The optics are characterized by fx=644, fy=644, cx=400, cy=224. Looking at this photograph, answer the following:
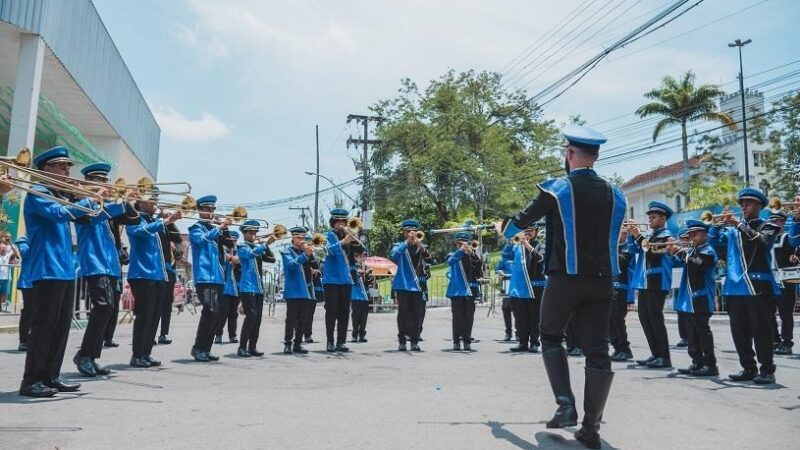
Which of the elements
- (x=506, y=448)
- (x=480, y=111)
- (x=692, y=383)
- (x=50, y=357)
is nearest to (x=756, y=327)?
(x=692, y=383)

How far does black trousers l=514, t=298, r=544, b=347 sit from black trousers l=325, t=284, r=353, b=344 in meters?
2.92

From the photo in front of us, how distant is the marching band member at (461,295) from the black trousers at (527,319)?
2.58ft

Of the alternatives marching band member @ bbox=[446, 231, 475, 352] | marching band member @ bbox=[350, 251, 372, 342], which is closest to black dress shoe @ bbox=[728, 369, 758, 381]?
marching band member @ bbox=[446, 231, 475, 352]

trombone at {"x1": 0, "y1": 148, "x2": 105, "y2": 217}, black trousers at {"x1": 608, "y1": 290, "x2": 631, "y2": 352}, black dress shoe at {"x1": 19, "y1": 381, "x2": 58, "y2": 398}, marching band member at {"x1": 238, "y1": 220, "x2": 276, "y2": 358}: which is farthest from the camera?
marching band member at {"x1": 238, "y1": 220, "x2": 276, "y2": 358}

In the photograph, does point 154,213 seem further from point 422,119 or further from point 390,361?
point 422,119

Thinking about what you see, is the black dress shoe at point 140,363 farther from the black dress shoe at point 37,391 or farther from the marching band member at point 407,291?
the marching band member at point 407,291

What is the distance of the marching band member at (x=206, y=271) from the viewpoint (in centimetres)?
878

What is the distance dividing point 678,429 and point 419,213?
151 ft

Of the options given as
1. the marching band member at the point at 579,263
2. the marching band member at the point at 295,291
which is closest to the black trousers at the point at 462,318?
the marching band member at the point at 295,291

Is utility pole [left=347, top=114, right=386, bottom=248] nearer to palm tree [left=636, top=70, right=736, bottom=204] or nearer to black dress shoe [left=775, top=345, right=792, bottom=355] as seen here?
palm tree [left=636, top=70, right=736, bottom=204]

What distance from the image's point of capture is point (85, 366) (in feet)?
22.6

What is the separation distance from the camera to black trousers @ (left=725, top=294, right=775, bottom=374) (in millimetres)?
7219

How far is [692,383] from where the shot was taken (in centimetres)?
729

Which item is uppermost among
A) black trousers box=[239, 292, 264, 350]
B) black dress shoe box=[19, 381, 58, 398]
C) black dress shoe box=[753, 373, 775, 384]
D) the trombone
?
the trombone
